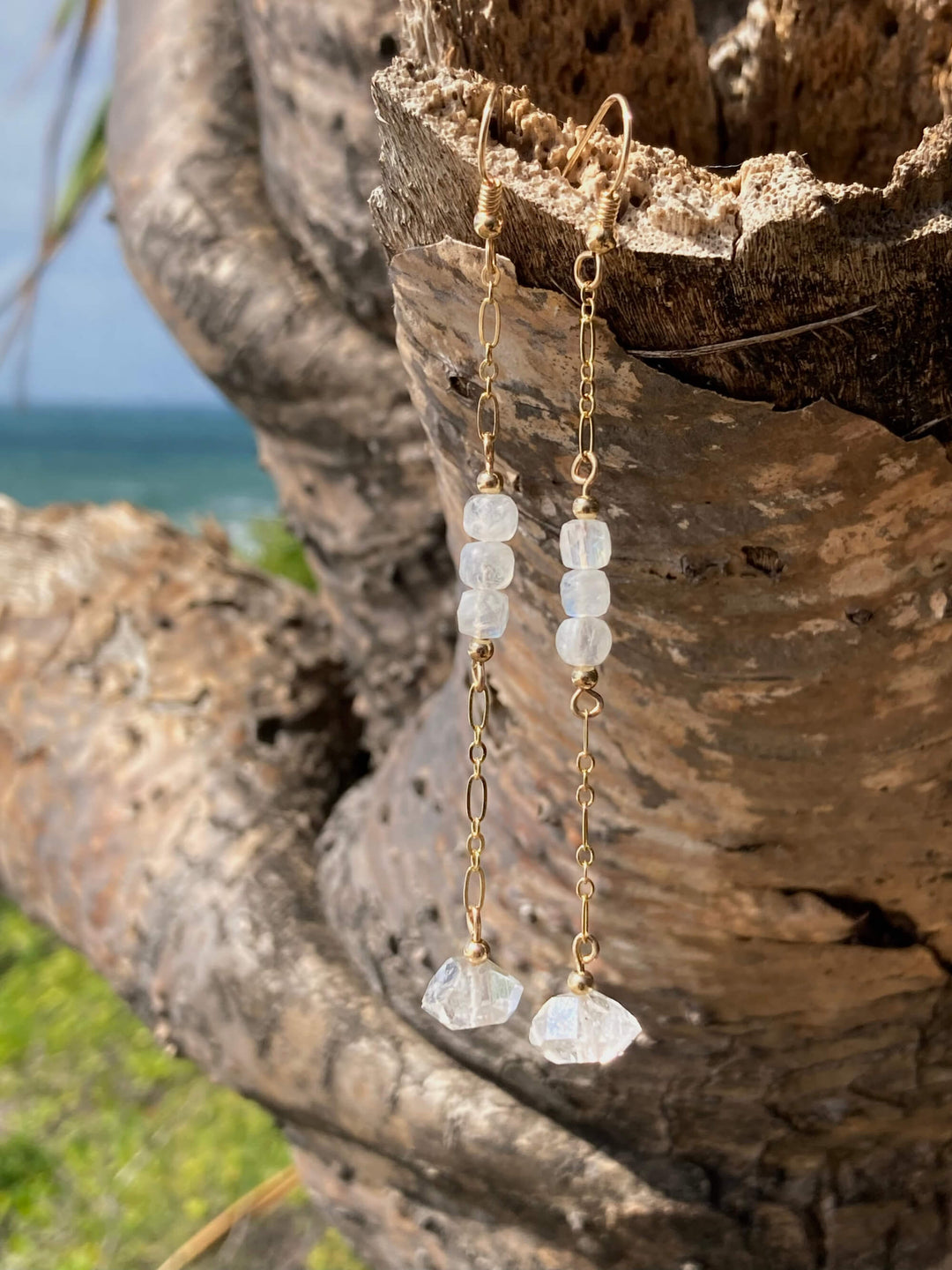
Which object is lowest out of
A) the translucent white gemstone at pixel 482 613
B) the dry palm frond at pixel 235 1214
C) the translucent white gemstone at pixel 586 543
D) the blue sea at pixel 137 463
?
the dry palm frond at pixel 235 1214

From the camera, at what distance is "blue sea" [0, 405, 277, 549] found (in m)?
8.28

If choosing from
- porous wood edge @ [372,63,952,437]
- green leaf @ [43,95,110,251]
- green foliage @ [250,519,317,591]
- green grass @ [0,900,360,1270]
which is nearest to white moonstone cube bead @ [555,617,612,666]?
porous wood edge @ [372,63,952,437]

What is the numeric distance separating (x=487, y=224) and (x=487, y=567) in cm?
21

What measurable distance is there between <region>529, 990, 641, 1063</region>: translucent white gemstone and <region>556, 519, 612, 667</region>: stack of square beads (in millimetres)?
218

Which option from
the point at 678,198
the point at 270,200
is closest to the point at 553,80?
the point at 678,198

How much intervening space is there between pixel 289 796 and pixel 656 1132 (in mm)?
558

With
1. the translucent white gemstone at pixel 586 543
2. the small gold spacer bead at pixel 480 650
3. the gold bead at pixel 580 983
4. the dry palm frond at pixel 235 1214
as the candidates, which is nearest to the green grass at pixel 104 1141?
the dry palm frond at pixel 235 1214

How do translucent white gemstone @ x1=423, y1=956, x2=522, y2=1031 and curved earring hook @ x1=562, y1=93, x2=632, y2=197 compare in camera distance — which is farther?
translucent white gemstone @ x1=423, y1=956, x2=522, y2=1031

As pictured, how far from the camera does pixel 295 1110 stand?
1.09 m

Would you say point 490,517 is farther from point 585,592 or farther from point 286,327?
point 286,327

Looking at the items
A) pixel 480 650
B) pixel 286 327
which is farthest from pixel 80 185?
pixel 480 650

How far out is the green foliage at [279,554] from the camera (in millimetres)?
2824

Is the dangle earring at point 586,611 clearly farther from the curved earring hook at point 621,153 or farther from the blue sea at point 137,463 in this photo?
the blue sea at point 137,463

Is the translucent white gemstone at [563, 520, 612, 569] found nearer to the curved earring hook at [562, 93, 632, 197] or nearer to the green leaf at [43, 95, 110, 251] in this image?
the curved earring hook at [562, 93, 632, 197]
